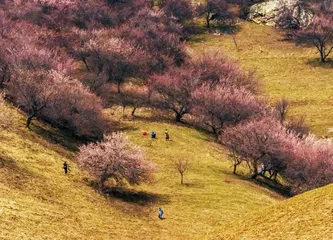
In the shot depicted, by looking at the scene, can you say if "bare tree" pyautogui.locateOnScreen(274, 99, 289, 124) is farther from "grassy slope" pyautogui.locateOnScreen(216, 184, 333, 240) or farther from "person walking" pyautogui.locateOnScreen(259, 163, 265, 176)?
"grassy slope" pyautogui.locateOnScreen(216, 184, 333, 240)

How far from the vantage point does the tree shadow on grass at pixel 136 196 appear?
54.7 m

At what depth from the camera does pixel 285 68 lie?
114625 mm

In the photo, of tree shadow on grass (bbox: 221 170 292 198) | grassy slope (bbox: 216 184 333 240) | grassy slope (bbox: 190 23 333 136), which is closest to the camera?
grassy slope (bbox: 216 184 333 240)

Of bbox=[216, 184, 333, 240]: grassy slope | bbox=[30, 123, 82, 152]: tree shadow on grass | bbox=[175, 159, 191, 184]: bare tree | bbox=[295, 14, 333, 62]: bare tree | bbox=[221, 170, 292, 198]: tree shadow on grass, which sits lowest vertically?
bbox=[221, 170, 292, 198]: tree shadow on grass

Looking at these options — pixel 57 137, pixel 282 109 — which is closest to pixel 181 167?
pixel 57 137

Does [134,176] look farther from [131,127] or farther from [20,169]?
[131,127]

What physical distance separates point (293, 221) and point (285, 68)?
10202 cm

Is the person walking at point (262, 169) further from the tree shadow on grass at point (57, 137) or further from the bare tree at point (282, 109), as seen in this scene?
the tree shadow on grass at point (57, 137)

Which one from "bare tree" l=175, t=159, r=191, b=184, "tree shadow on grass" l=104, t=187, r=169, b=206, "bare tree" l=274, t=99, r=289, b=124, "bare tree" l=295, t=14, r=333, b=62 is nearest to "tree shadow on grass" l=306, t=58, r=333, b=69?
"bare tree" l=295, t=14, r=333, b=62

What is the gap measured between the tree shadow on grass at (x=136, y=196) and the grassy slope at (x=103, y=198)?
0.24 metres

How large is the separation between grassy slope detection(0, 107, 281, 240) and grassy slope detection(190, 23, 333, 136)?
29.9 meters

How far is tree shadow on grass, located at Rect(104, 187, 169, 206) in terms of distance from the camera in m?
54.7

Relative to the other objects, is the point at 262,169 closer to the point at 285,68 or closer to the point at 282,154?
the point at 282,154

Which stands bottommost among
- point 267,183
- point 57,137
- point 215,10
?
point 267,183
